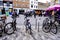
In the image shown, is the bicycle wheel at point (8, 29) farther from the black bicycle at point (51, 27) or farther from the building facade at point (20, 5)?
the building facade at point (20, 5)

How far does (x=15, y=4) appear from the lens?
69.9 metres

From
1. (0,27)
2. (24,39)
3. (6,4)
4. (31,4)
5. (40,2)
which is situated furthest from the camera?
(40,2)

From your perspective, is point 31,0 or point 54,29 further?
point 31,0

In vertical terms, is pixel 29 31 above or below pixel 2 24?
below

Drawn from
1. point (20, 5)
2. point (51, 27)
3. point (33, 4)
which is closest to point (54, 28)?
point (51, 27)

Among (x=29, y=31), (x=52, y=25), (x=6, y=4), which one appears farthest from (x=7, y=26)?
(x=6, y=4)

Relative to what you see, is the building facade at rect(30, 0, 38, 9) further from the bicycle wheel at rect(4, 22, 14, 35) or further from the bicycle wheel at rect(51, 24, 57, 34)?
the bicycle wheel at rect(4, 22, 14, 35)

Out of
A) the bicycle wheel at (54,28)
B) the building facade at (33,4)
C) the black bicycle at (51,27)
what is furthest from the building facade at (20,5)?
the bicycle wheel at (54,28)

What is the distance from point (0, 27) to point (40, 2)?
74.6m

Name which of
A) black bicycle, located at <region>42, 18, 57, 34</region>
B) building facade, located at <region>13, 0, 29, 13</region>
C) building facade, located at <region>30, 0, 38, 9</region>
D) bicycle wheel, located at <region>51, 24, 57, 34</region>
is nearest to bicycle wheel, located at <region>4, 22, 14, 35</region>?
black bicycle, located at <region>42, 18, 57, 34</region>

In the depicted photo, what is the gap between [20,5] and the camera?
72062 mm

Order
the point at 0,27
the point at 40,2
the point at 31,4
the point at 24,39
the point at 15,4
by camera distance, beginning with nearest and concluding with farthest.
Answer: the point at 24,39 < the point at 0,27 < the point at 15,4 < the point at 31,4 < the point at 40,2

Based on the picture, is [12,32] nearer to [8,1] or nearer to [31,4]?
[8,1]

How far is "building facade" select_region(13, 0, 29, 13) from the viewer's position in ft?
227
